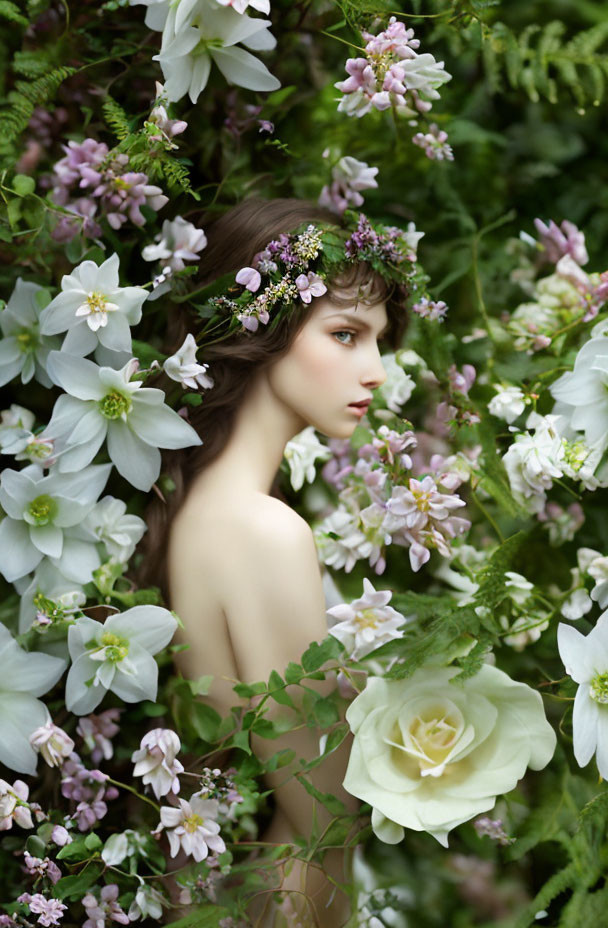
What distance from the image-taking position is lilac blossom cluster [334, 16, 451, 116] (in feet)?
2.90

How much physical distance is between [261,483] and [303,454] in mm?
71

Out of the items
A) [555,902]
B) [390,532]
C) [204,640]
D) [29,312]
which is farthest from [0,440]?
[555,902]

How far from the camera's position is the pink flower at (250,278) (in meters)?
0.89

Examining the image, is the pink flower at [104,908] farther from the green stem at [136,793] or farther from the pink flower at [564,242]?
the pink flower at [564,242]

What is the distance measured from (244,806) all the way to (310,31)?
2.46 ft

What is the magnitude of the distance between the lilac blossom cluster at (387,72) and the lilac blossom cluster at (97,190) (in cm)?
20

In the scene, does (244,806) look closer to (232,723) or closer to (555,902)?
(232,723)

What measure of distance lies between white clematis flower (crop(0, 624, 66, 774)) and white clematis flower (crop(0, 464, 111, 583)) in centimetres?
7

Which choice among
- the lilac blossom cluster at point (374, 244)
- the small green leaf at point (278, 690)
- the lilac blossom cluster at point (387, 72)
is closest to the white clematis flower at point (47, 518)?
the small green leaf at point (278, 690)

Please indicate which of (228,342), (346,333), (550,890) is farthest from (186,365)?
(550,890)

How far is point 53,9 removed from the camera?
40.5 inches

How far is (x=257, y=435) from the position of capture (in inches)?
37.3

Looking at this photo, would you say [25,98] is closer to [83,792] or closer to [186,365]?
[186,365]

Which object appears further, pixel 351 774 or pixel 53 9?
pixel 53 9
